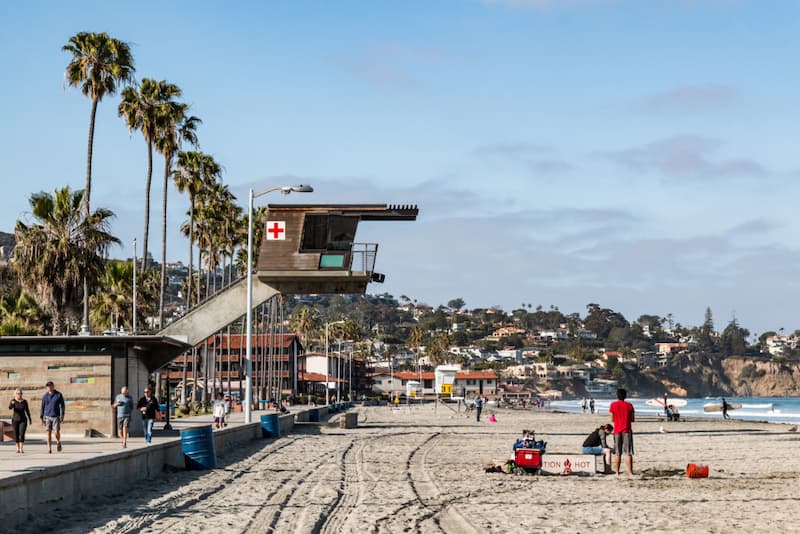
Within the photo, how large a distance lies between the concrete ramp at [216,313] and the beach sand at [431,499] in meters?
8.59

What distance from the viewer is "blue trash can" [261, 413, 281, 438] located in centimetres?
4284

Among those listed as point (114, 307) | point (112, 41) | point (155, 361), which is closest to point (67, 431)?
point (155, 361)

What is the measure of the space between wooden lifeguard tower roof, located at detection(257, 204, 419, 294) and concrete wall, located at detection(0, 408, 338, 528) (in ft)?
45.7

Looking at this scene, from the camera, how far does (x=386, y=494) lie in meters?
20.1

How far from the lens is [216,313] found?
4000cm

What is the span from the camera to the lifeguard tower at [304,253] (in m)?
39.2

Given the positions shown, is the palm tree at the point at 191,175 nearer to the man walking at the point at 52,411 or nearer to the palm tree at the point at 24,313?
the palm tree at the point at 24,313

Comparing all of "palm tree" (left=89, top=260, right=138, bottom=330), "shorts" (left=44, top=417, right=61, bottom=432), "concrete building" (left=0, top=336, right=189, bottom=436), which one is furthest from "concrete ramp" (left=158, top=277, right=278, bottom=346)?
"palm tree" (left=89, top=260, right=138, bottom=330)

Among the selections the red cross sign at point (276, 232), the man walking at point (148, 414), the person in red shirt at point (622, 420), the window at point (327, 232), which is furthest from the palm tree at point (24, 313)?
the person in red shirt at point (622, 420)

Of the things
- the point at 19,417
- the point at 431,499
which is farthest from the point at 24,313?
the point at 431,499

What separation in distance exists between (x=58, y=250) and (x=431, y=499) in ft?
102

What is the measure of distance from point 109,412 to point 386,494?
13834 millimetres

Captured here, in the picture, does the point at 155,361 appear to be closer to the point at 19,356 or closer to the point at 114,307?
the point at 19,356

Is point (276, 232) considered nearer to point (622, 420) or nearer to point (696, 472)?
point (622, 420)
